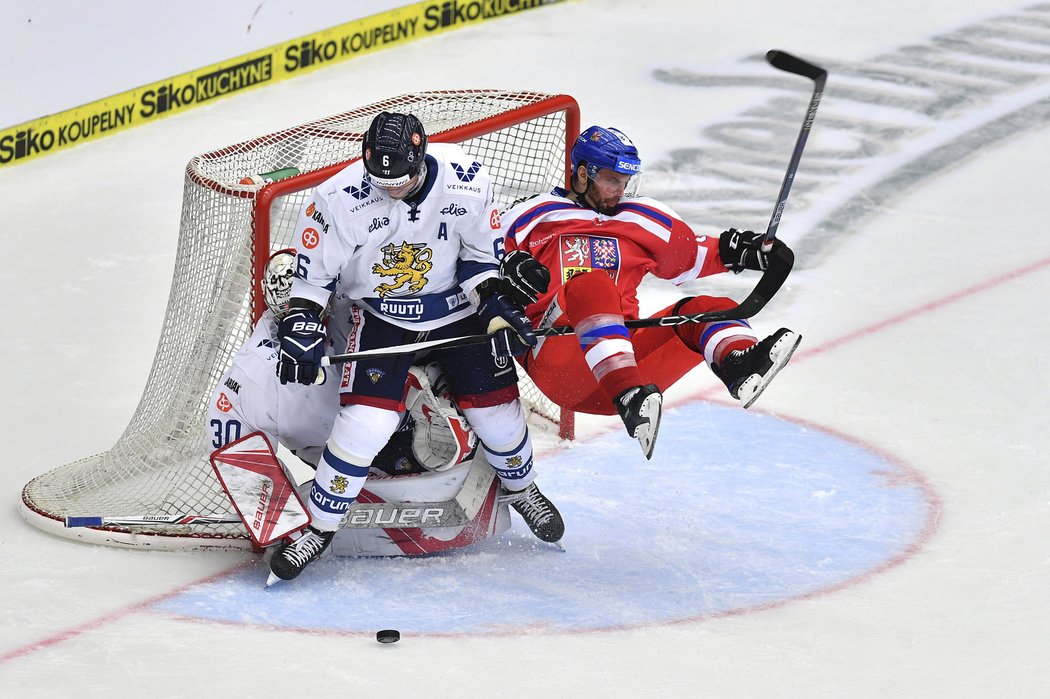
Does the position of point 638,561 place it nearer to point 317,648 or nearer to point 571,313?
point 571,313

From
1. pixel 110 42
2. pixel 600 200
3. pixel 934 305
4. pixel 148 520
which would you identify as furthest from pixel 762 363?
pixel 110 42

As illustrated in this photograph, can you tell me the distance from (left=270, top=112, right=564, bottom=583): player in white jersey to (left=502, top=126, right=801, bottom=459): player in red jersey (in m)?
0.13

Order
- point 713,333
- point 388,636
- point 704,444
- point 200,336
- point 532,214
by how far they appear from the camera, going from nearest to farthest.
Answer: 1. point 388,636
2. point 713,333
3. point 532,214
4. point 200,336
5. point 704,444

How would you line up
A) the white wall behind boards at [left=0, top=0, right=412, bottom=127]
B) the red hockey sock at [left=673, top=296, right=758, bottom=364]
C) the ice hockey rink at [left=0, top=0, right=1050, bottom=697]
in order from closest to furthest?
the ice hockey rink at [left=0, top=0, right=1050, bottom=697] → the red hockey sock at [left=673, top=296, right=758, bottom=364] → the white wall behind boards at [left=0, top=0, right=412, bottom=127]

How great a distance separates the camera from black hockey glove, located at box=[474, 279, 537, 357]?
4117mm

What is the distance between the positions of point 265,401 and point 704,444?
4.77ft

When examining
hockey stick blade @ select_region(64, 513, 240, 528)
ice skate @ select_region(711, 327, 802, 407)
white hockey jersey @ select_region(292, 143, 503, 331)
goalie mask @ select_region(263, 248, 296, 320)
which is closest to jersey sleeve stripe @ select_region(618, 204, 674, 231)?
white hockey jersey @ select_region(292, 143, 503, 331)

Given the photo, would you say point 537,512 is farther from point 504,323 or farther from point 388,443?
point 504,323

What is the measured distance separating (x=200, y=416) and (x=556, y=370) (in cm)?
97

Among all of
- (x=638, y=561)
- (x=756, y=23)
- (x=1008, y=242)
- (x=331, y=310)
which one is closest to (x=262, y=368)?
(x=331, y=310)

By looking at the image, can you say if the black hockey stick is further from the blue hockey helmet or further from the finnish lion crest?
the finnish lion crest

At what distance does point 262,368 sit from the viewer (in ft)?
14.1

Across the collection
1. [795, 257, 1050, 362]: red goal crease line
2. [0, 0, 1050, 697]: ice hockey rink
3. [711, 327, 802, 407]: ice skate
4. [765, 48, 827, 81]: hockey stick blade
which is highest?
[765, 48, 827, 81]: hockey stick blade

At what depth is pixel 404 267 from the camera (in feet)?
13.5
